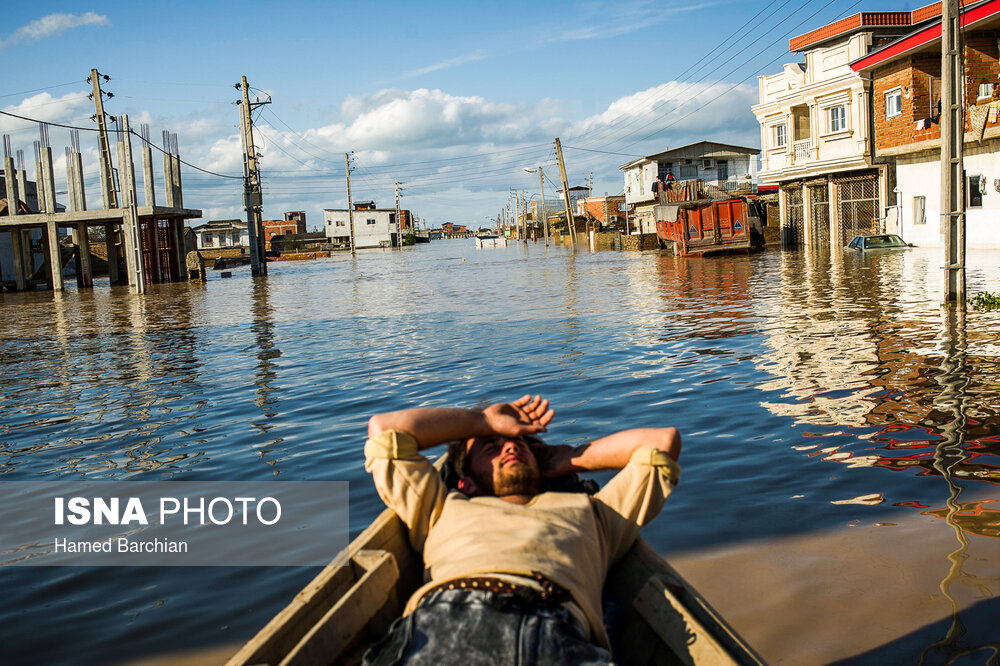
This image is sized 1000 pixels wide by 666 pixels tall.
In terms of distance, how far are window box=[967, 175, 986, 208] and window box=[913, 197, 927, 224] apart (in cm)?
329

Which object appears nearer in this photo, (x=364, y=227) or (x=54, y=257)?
(x=54, y=257)

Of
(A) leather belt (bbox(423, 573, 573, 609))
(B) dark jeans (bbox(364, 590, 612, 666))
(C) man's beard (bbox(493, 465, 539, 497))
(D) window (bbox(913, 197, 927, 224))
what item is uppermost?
(D) window (bbox(913, 197, 927, 224))

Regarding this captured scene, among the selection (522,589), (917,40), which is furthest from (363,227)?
(522,589)

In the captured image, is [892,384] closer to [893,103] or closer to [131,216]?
[893,103]

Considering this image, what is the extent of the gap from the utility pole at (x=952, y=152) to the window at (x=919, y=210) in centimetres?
1907

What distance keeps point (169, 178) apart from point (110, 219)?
486cm

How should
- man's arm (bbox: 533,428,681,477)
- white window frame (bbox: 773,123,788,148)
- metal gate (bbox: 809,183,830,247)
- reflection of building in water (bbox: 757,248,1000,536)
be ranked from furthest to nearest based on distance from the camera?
1. white window frame (bbox: 773,123,788,148)
2. metal gate (bbox: 809,183,830,247)
3. reflection of building in water (bbox: 757,248,1000,536)
4. man's arm (bbox: 533,428,681,477)

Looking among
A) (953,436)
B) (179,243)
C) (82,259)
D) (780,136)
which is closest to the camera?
(953,436)

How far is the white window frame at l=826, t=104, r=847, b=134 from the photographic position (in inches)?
1470

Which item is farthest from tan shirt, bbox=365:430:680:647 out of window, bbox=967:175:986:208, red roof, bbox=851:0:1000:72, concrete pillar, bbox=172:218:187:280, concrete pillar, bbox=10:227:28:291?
concrete pillar, bbox=172:218:187:280

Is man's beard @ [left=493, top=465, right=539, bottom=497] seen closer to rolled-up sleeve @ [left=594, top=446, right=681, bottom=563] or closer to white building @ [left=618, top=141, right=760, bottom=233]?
rolled-up sleeve @ [left=594, top=446, right=681, bottom=563]

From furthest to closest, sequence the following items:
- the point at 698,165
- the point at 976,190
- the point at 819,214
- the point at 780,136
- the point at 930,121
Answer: the point at 698,165 → the point at 780,136 → the point at 819,214 → the point at 930,121 → the point at 976,190

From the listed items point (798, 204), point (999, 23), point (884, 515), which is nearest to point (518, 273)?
point (798, 204)

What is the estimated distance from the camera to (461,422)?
400 cm
